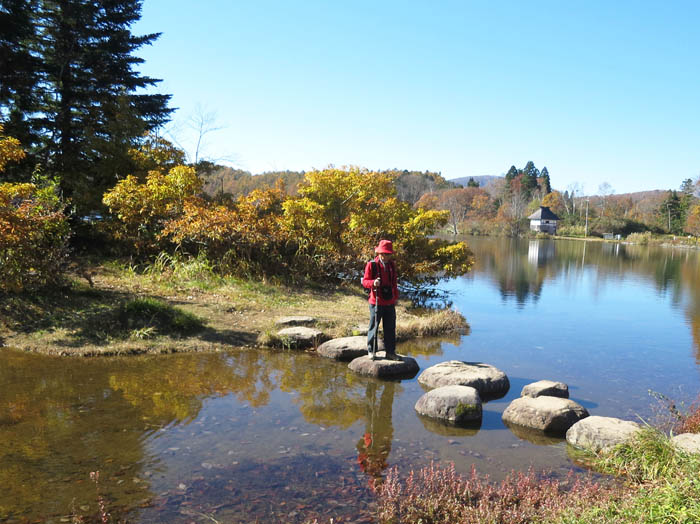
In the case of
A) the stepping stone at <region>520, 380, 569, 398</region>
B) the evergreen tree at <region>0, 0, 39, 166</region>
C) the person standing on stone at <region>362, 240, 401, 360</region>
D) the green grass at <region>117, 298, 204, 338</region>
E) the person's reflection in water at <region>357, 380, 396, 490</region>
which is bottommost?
the person's reflection in water at <region>357, 380, 396, 490</region>

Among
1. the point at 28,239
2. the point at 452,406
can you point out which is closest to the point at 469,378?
the point at 452,406

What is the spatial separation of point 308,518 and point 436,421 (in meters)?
2.46

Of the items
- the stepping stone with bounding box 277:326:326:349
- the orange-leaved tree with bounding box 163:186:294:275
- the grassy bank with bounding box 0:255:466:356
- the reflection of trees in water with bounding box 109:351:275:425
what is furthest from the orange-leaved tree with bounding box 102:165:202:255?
the reflection of trees in water with bounding box 109:351:275:425

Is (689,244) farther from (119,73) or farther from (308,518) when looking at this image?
(308,518)

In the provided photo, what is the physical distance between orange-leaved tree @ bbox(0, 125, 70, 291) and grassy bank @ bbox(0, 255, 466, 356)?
0.46 metres

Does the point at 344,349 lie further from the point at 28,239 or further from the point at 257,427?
the point at 28,239

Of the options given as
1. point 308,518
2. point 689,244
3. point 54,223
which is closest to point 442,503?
point 308,518

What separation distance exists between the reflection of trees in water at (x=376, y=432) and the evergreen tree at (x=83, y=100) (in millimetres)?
10896

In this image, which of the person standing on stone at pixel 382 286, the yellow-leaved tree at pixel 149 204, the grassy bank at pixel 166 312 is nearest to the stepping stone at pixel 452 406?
the person standing on stone at pixel 382 286

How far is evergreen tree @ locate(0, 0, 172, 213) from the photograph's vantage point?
1462cm

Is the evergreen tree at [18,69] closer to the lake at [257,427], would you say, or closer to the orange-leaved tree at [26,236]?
the orange-leaved tree at [26,236]

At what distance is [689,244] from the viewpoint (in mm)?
51125

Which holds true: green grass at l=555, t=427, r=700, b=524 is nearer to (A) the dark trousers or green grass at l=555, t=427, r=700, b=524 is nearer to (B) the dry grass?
(A) the dark trousers

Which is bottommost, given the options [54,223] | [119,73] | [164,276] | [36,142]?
[164,276]
